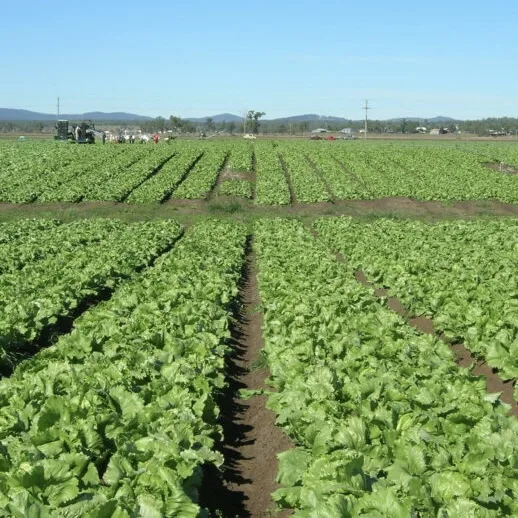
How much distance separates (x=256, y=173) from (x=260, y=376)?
3922cm

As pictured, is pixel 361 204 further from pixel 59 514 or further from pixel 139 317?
pixel 59 514

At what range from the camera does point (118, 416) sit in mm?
7434

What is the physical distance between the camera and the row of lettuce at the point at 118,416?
224 inches

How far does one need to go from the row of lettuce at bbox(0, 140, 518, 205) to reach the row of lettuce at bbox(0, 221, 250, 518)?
2869cm

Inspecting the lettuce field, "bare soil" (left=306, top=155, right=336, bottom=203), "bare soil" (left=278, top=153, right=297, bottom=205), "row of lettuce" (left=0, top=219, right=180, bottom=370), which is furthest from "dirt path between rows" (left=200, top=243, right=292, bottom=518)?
"bare soil" (left=306, top=155, right=336, bottom=203)

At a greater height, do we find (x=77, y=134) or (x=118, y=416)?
(x=77, y=134)

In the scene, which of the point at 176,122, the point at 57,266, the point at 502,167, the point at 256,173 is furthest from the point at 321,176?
the point at 176,122

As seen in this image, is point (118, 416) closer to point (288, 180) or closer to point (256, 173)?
point (288, 180)

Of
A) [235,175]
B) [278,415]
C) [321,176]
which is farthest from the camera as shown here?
[321,176]

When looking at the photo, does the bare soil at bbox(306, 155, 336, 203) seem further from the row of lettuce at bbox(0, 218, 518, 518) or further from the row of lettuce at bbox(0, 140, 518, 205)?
the row of lettuce at bbox(0, 218, 518, 518)

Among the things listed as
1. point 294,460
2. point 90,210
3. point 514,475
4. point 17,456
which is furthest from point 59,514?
point 90,210

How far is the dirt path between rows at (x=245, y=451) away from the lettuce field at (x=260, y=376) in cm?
3

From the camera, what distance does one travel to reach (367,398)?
8.17 meters

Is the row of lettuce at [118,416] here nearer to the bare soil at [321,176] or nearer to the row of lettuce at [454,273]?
the row of lettuce at [454,273]
